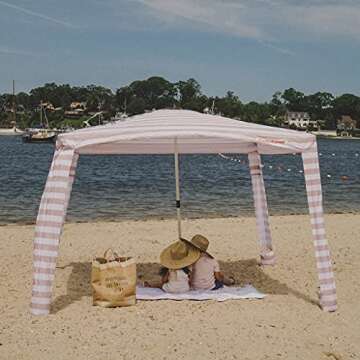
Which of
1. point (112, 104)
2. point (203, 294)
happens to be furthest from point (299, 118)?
point (203, 294)

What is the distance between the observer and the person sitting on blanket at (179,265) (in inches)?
257

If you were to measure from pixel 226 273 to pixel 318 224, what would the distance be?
216 cm

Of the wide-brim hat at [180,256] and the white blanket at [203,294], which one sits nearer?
the white blanket at [203,294]

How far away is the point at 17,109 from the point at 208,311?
454ft

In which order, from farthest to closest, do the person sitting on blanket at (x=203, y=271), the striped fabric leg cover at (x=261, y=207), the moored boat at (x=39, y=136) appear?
1. the moored boat at (x=39, y=136)
2. the striped fabric leg cover at (x=261, y=207)
3. the person sitting on blanket at (x=203, y=271)

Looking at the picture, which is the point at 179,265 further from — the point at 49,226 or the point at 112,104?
the point at 112,104

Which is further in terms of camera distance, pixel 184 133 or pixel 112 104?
pixel 112 104

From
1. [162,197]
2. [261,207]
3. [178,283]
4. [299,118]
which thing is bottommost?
[162,197]

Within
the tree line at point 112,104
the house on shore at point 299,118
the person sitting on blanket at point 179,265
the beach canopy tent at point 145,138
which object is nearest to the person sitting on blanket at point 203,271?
the person sitting on blanket at point 179,265

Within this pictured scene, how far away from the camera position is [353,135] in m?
115

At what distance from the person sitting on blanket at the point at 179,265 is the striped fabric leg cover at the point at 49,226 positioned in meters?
1.32

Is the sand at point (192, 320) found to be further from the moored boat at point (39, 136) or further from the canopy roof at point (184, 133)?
the moored boat at point (39, 136)

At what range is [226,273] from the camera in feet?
25.8

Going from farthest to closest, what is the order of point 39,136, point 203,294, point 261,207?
point 39,136 → point 261,207 → point 203,294
